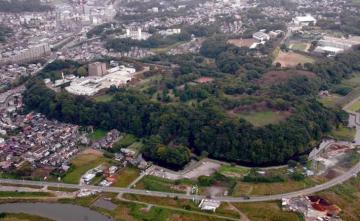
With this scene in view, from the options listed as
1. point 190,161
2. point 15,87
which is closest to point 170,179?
point 190,161

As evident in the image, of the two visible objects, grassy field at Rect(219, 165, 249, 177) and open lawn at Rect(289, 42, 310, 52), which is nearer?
grassy field at Rect(219, 165, 249, 177)

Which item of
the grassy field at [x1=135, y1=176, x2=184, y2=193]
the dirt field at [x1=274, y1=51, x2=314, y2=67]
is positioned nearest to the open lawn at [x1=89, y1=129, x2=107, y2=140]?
the grassy field at [x1=135, y1=176, x2=184, y2=193]

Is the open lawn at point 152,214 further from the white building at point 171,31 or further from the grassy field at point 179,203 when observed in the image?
the white building at point 171,31

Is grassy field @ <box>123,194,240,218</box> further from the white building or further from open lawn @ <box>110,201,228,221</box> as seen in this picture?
the white building

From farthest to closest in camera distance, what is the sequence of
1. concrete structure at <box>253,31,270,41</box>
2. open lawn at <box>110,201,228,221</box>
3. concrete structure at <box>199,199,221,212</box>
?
1. concrete structure at <box>253,31,270,41</box>
2. concrete structure at <box>199,199,221,212</box>
3. open lawn at <box>110,201,228,221</box>

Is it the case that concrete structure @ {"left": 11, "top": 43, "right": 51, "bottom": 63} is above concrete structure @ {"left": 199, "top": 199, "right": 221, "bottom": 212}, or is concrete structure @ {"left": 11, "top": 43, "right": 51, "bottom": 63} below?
above

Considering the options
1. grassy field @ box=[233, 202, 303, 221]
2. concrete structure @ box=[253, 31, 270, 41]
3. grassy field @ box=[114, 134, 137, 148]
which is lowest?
grassy field @ box=[233, 202, 303, 221]

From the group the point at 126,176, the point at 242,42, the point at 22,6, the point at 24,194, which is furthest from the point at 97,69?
the point at 22,6
